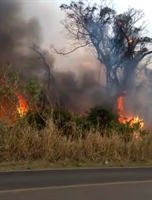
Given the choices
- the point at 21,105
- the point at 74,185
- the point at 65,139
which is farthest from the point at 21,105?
the point at 74,185

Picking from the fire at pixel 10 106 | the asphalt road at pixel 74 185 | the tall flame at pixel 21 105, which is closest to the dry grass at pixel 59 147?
the fire at pixel 10 106

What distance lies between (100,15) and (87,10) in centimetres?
122

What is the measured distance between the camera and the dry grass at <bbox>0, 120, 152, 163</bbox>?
1384 cm

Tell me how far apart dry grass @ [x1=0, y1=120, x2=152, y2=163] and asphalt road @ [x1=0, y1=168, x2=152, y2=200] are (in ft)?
9.23

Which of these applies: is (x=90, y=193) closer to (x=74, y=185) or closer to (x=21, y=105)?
(x=74, y=185)

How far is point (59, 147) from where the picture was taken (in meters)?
14.7

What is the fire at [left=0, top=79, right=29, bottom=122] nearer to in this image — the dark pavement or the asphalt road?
the asphalt road

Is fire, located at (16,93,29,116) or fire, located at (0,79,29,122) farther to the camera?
fire, located at (16,93,29,116)

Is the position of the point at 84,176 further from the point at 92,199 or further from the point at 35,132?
the point at 35,132

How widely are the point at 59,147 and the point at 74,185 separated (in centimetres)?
595

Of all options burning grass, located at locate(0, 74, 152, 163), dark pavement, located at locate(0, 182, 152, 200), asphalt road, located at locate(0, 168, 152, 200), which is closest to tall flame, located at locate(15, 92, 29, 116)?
burning grass, located at locate(0, 74, 152, 163)

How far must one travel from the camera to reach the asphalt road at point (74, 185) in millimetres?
7555

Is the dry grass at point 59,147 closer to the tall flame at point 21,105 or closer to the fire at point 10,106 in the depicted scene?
the fire at point 10,106

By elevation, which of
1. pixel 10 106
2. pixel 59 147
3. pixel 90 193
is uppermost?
pixel 10 106
